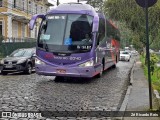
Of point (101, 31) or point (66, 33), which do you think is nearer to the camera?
point (66, 33)

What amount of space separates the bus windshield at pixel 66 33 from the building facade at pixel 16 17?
2303 cm

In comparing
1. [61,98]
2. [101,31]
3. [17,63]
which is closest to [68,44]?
[101,31]

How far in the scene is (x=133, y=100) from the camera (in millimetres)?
10781

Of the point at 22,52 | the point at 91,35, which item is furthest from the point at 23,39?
the point at 91,35

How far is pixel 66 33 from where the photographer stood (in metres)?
15.6

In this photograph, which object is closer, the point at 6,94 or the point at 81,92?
the point at 6,94

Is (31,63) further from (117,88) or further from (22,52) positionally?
(117,88)

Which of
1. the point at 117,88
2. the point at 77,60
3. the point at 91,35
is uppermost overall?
the point at 91,35

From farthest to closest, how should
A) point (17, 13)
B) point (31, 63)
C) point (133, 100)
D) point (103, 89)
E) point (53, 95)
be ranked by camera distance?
point (17, 13) → point (31, 63) → point (103, 89) → point (53, 95) → point (133, 100)

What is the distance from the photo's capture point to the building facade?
1646 inches

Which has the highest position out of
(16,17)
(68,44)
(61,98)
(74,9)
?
(16,17)

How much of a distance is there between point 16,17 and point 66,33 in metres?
29.6

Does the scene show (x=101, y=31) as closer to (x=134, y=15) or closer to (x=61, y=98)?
(x=61, y=98)

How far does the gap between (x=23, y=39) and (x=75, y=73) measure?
3167 centimetres
